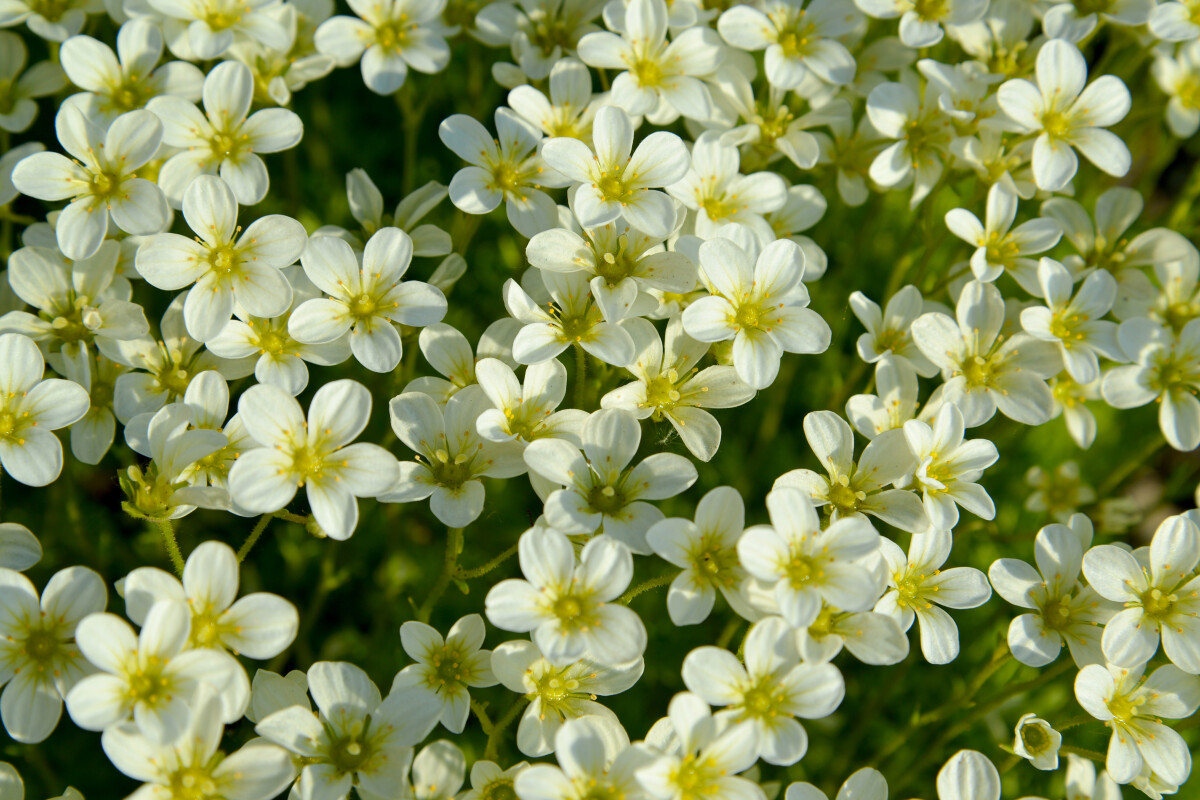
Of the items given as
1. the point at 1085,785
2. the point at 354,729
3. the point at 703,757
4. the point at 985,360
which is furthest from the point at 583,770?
the point at 985,360

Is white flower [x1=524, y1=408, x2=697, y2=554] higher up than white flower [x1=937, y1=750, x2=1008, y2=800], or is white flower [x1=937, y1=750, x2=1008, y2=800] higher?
white flower [x1=524, y1=408, x2=697, y2=554]

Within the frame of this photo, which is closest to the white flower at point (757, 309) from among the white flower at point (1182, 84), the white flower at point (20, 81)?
the white flower at point (1182, 84)

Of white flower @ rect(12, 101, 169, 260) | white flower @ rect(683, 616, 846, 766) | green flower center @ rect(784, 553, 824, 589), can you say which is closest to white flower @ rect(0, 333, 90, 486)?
white flower @ rect(12, 101, 169, 260)

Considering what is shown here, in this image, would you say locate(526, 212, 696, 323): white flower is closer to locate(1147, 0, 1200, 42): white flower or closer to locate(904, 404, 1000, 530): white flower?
locate(904, 404, 1000, 530): white flower

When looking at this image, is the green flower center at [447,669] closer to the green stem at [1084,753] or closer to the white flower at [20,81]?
the green stem at [1084,753]

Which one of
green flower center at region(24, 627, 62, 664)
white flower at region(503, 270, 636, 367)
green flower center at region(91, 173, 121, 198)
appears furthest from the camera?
green flower center at region(91, 173, 121, 198)

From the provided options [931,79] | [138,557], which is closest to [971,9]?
[931,79]
